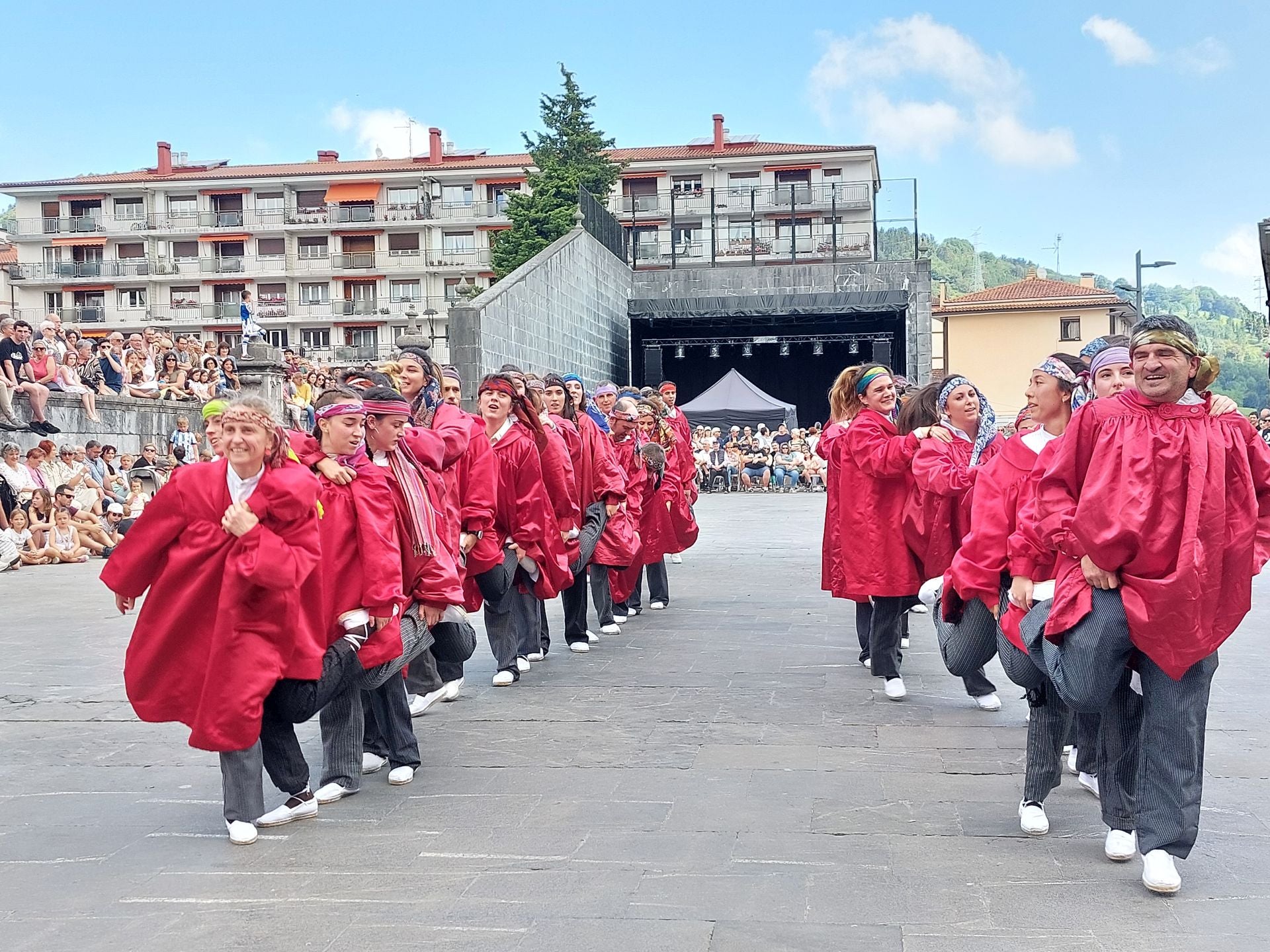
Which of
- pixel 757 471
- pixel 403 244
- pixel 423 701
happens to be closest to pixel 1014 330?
pixel 403 244

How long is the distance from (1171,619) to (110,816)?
3.83m

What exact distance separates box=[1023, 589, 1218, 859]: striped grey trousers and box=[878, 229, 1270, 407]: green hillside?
49.3m

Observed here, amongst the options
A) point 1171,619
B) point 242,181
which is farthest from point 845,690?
point 242,181

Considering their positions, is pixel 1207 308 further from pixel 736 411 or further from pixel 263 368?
pixel 263 368

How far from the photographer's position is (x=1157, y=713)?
404cm

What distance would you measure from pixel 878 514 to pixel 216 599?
384 centimetres

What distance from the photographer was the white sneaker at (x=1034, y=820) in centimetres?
459

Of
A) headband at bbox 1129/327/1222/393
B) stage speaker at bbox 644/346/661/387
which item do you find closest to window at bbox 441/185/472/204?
stage speaker at bbox 644/346/661/387

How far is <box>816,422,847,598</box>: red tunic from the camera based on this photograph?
24.6 ft

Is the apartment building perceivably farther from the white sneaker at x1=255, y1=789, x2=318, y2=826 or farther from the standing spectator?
the white sneaker at x1=255, y1=789, x2=318, y2=826

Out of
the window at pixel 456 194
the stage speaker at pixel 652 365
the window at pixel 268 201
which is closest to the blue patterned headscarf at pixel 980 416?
the stage speaker at pixel 652 365

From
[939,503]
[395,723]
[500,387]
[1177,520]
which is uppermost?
[500,387]

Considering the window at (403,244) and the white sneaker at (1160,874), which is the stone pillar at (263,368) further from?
the window at (403,244)

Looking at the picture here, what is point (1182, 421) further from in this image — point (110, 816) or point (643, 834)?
Answer: point (110, 816)
